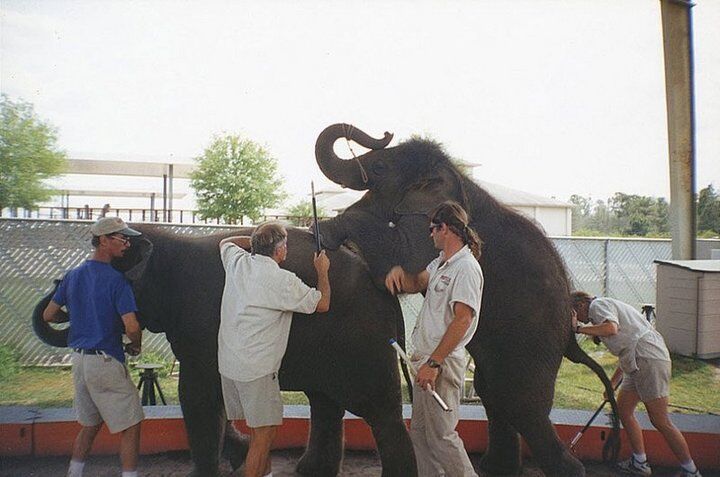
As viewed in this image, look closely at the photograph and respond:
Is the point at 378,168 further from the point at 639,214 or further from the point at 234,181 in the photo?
the point at 234,181

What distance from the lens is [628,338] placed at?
4504mm

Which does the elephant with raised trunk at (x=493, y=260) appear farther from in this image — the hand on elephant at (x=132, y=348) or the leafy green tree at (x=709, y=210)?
the leafy green tree at (x=709, y=210)

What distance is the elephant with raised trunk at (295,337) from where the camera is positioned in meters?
4.12

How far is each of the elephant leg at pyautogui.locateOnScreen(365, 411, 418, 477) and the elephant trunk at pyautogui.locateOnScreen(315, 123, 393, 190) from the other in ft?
5.92

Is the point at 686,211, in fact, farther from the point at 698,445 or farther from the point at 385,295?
the point at 385,295

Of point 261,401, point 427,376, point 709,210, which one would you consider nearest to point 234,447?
point 261,401

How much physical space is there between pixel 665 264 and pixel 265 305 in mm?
7747

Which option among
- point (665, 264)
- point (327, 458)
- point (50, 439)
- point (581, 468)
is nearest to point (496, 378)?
point (581, 468)

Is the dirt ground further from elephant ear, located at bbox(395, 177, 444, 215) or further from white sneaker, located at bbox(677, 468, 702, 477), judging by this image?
elephant ear, located at bbox(395, 177, 444, 215)

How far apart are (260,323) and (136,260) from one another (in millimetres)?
1236

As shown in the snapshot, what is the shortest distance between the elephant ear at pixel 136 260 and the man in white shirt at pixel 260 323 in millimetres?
804

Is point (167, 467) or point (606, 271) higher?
point (606, 271)

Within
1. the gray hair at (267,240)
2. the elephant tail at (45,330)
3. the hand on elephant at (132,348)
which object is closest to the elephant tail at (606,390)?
the gray hair at (267,240)

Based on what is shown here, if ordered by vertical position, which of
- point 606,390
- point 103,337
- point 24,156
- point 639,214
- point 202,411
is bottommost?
point 202,411
